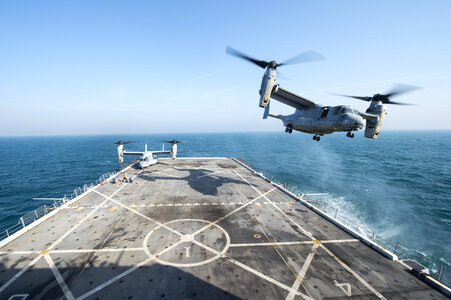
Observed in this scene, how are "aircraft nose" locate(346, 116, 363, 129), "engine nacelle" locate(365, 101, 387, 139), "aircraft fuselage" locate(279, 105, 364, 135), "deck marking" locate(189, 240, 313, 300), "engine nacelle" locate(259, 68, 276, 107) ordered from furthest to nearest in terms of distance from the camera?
"engine nacelle" locate(365, 101, 387, 139) < "aircraft fuselage" locate(279, 105, 364, 135) < "engine nacelle" locate(259, 68, 276, 107) < "aircraft nose" locate(346, 116, 363, 129) < "deck marking" locate(189, 240, 313, 300)

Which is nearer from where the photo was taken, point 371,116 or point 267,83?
point 267,83

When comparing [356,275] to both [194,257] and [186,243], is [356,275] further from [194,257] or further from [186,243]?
[186,243]

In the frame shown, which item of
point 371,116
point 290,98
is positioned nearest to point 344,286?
point 371,116

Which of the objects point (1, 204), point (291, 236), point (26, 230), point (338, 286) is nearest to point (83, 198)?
point (26, 230)

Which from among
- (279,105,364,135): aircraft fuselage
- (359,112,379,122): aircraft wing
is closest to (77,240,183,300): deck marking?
(279,105,364,135): aircraft fuselage

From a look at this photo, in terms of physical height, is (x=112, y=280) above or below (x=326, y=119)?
below

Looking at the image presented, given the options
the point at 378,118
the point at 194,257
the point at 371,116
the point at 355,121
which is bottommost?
the point at 194,257

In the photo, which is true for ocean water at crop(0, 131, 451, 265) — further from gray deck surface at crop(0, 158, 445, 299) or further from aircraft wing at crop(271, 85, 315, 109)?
aircraft wing at crop(271, 85, 315, 109)

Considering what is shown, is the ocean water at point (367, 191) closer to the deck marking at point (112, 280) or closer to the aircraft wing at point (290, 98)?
the aircraft wing at point (290, 98)
